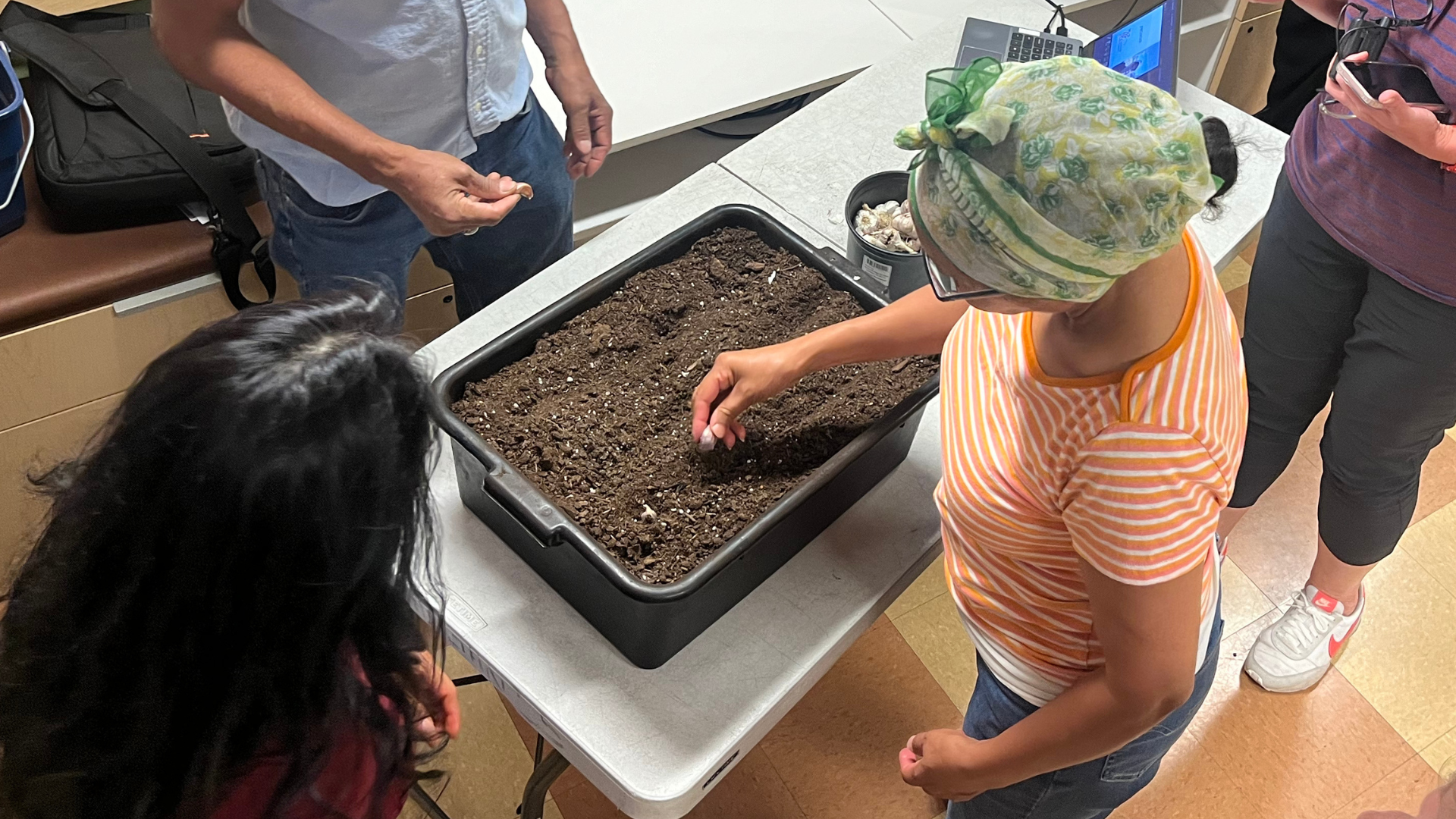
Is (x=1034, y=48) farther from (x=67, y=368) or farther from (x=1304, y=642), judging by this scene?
(x=67, y=368)

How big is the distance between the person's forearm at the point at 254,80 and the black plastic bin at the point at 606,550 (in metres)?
0.28

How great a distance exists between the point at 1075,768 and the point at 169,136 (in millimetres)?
1565

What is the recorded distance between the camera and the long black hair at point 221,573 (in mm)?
622

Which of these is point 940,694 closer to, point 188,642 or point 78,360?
point 188,642

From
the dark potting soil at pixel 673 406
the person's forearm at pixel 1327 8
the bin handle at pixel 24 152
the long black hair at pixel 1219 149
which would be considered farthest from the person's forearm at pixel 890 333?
the bin handle at pixel 24 152

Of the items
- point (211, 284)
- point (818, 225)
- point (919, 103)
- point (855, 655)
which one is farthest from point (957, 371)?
point (211, 284)

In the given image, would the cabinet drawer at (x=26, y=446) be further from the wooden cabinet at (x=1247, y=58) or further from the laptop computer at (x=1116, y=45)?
the wooden cabinet at (x=1247, y=58)

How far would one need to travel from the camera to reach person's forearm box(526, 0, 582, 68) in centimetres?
145

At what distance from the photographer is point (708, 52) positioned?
196 centimetres

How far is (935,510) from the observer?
3.83 feet

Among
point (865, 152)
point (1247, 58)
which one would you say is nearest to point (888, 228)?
point (865, 152)

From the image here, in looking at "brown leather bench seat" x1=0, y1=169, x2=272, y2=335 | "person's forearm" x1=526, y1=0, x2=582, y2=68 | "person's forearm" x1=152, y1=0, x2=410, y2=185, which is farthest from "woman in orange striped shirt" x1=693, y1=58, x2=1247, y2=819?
"brown leather bench seat" x1=0, y1=169, x2=272, y2=335

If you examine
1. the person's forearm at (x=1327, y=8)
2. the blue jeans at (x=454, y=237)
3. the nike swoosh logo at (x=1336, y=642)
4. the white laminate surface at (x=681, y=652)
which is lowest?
the nike swoosh logo at (x=1336, y=642)

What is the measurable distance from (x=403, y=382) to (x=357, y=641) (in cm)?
18
